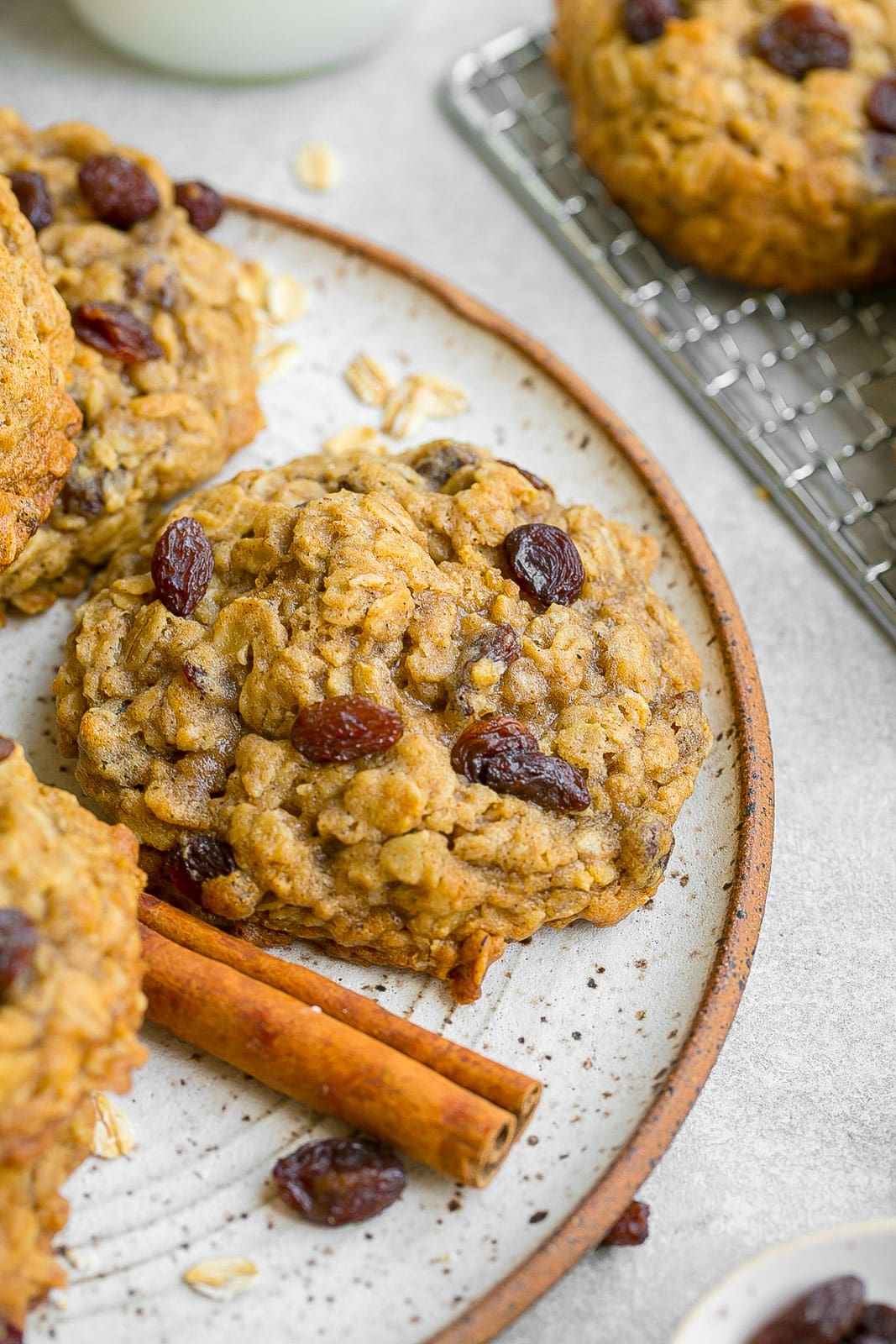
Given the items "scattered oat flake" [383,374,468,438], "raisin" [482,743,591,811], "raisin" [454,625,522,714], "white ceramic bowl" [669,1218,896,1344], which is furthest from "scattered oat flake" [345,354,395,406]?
"white ceramic bowl" [669,1218,896,1344]

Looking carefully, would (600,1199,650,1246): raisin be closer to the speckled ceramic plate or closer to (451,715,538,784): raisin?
the speckled ceramic plate

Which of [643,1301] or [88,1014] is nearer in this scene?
[88,1014]

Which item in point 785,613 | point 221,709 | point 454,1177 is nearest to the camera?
point 454,1177

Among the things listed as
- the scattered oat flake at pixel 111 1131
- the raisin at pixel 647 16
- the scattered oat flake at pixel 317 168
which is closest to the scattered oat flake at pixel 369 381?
the scattered oat flake at pixel 317 168

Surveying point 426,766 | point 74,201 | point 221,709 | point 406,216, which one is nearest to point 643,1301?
point 426,766

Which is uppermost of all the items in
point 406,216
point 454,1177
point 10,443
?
point 406,216

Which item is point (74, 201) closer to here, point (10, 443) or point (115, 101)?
point (10, 443)

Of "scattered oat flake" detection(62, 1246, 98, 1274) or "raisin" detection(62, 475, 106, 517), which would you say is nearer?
"scattered oat flake" detection(62, 1246, 98, 1274)

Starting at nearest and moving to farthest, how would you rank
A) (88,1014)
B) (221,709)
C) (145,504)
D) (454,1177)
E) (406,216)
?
(88,1014), (454,1177), (221,709), (145,504), (406,216)
